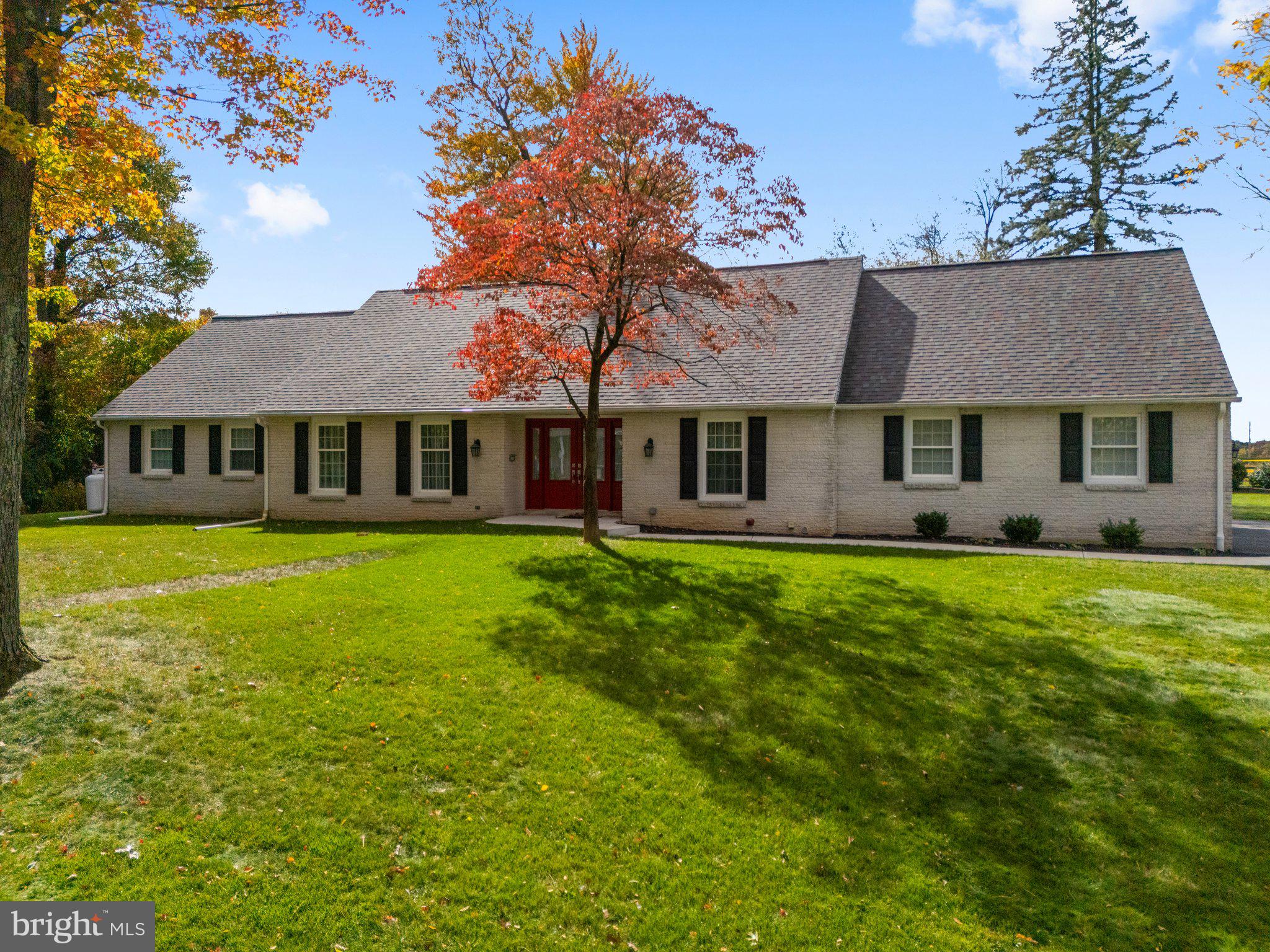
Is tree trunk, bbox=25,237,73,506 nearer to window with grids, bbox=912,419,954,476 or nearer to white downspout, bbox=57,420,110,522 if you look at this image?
white downspout, bbox=57,420,110,522

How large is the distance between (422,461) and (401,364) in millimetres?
3152

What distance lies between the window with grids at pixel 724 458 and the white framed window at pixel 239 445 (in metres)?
13.2

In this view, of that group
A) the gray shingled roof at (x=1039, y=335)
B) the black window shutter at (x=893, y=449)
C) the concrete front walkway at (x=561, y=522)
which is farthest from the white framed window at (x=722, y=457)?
the black window shutter at (x=893, y=449)

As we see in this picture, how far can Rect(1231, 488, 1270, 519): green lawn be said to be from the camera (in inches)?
868

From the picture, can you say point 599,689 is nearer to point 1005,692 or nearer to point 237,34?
point 1005,692

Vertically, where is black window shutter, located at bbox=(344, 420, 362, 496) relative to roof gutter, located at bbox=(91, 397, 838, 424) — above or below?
below

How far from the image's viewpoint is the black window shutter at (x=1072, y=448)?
15188mm

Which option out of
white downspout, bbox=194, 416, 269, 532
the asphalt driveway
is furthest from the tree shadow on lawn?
white downspout, bbox=194, 416, 269, 532

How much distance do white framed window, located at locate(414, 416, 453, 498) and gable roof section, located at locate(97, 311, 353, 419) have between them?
4.96 metres

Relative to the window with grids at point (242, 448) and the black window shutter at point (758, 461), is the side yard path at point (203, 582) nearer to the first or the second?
the black window shutter at point (758, 461)

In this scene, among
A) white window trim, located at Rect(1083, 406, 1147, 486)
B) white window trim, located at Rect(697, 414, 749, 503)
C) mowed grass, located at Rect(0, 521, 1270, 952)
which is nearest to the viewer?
mowed grass, located at Rect(0, 521, 1270, 952)

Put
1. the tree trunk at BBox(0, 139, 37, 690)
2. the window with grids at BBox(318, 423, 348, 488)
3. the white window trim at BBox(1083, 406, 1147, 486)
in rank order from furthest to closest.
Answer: the window with grids at BBox(318, 423, 348, 488) → the white window trim at BBox(1083, 406, 1147, 486) → the tree trunk at BBox(0, 139, 37, 690)

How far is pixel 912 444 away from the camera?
16.3 meters

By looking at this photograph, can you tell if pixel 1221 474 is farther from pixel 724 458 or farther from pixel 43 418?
pixel 43 418
